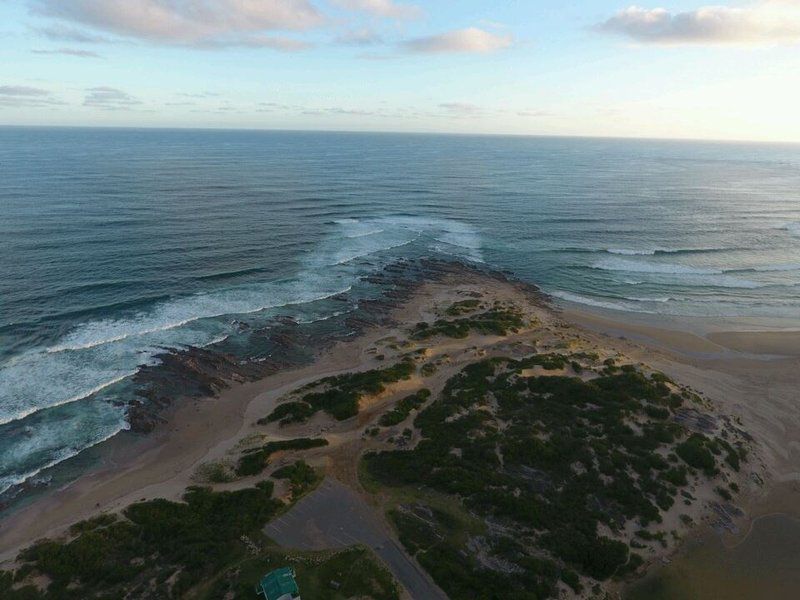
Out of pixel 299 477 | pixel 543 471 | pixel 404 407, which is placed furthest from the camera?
pixel 404 407

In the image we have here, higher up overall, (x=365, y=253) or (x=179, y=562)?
(x=365, y=253)

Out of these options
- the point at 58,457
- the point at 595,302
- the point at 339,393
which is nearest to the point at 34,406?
the point at 58,457

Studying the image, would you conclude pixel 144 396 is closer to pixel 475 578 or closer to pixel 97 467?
pixel 97 467

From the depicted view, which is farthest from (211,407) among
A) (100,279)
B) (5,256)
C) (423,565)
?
(5,256)

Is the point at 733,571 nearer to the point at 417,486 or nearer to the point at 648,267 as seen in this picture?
the point at 417,486

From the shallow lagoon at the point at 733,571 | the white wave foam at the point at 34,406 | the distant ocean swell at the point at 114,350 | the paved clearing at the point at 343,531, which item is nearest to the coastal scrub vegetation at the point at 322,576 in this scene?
the paved clearing at the point at 343,531

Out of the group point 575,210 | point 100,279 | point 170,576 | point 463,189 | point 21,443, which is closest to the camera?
point 170,576
